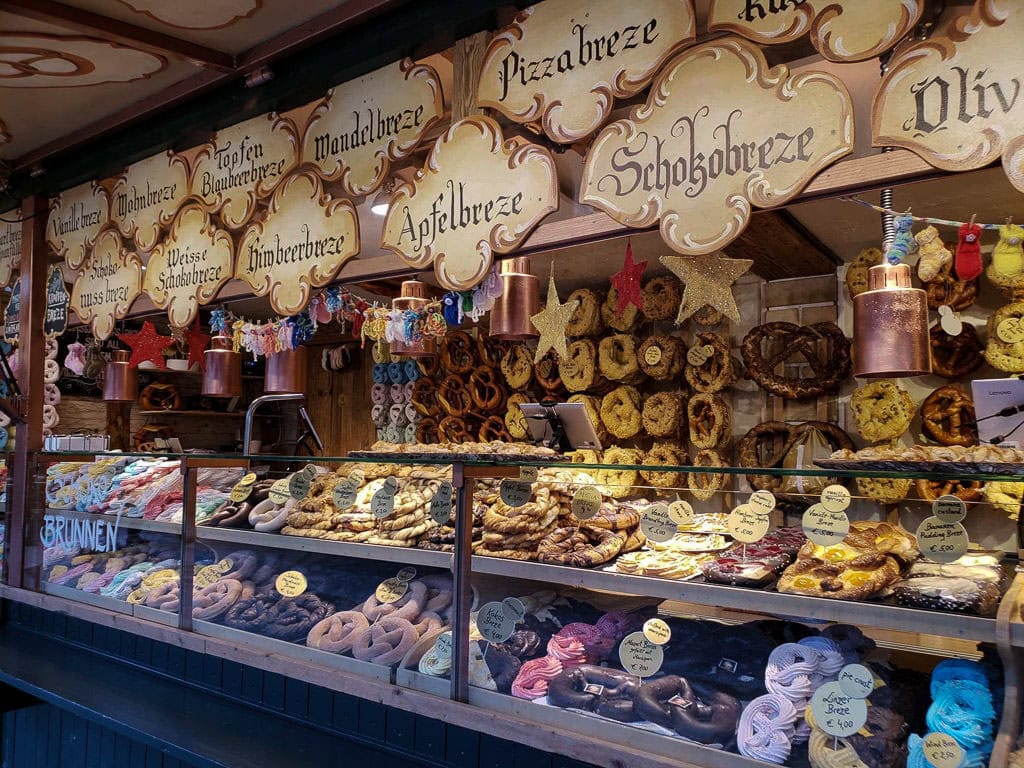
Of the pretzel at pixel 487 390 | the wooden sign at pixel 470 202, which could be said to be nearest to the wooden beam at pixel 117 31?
the wooden sign at pixel 470 202

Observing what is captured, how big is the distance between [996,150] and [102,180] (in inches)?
172

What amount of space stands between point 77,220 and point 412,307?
2.51m

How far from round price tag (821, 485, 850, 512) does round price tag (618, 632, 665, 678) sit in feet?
2.13

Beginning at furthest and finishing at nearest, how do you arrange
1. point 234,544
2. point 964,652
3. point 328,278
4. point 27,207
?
point 27,207
point 234,544
point 328,278
point 964,652

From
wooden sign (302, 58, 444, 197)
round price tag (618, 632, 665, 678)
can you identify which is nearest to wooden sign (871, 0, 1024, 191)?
round price tag (618, 632, 665, 678)

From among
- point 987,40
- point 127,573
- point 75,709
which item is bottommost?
point 75,709

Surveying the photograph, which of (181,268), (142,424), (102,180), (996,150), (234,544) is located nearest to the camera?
(996,150)

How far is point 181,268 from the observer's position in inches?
146

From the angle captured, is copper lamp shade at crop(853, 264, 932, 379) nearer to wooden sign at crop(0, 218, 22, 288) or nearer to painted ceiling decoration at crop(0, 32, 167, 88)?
painted ceiling decoration at crop(0, 32, 167, 88)

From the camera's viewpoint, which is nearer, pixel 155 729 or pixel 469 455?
pixel 469 455

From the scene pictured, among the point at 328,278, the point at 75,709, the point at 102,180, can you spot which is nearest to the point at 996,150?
the point at 328,278

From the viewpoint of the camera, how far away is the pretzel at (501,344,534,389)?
6.55 metres

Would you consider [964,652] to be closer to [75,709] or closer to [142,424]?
[75,709]

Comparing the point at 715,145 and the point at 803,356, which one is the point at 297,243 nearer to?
the point at 715,145
